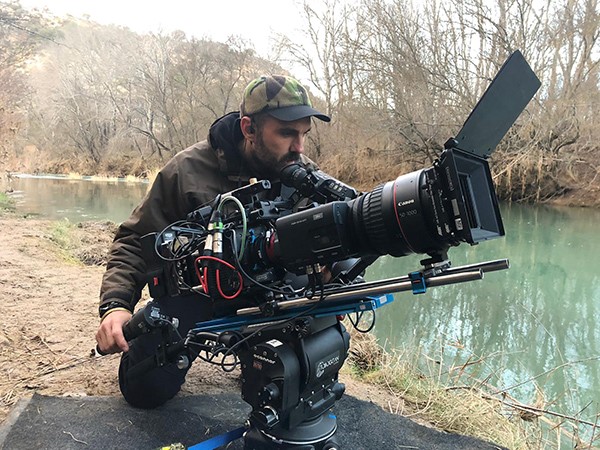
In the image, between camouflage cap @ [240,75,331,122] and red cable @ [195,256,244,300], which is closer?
red cable @ [195,256,244,300]

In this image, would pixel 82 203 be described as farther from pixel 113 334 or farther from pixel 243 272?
pixel 243 272

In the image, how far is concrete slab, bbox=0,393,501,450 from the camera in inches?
70.9

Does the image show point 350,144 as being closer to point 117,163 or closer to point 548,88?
point 548,88

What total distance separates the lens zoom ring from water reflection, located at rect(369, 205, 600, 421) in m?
1.93

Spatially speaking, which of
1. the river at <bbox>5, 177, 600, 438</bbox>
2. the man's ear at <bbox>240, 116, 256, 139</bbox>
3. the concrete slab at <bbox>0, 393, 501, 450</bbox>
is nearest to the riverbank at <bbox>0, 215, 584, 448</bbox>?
the concrete slab at <bbox>0, 393, 501, 450</bbox>

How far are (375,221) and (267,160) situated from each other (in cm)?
88

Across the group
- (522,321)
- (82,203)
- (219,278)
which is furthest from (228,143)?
(82,203)

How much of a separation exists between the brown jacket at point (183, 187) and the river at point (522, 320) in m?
1.82

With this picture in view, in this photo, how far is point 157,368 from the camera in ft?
6.15

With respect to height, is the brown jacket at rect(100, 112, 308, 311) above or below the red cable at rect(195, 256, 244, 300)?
above

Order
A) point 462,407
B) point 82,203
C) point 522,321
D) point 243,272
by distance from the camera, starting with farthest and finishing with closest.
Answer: point 82,203 → point 522,321 → point 462,407 → point 243,272

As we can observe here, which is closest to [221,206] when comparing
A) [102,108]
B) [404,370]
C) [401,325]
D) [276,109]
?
[276,109]

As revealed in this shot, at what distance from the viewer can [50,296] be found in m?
3.79

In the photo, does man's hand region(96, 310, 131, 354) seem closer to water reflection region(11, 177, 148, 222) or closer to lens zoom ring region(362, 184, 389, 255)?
lens zoom ring region(362, 184, 389, 255)
